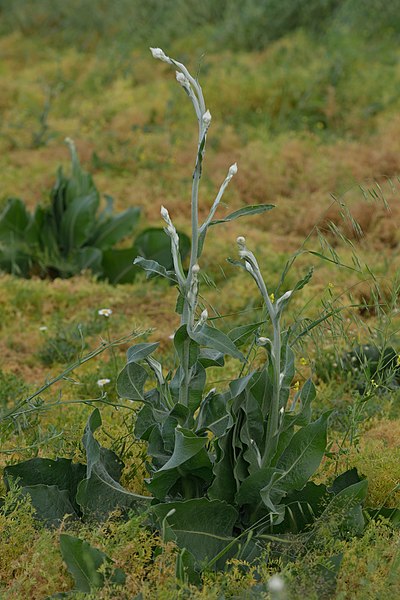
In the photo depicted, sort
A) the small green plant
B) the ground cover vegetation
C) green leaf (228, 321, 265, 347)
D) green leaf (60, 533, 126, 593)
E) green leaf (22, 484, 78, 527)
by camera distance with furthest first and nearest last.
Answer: the small green plant, green leaf (22, 484, 78, 527), green leaf (228, 321, 265, 347), the ground cover vegetation, green leaf (60, 533, 126, 593)

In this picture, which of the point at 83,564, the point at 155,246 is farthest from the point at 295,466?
the point at 155,246

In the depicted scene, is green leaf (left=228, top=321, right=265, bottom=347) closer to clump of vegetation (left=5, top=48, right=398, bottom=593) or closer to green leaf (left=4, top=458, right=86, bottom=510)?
clump of vegetation (left=5, top=48, right=398, bottom=593)

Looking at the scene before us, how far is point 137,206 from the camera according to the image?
6332mm

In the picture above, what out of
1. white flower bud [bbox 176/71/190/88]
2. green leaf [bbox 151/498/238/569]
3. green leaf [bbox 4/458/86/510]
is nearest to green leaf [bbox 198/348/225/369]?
green leaf [bbox 151/498/238/569]

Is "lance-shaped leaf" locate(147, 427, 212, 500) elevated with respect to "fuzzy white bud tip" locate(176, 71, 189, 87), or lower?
lower

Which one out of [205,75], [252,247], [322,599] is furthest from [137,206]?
[322,599]

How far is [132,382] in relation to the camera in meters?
2.65

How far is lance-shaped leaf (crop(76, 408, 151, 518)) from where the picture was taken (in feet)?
8.62

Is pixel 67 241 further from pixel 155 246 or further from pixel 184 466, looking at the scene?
pixel 184 466

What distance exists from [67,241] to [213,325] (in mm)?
2970

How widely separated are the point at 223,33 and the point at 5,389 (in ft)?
19.7

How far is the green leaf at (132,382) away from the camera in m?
2.64

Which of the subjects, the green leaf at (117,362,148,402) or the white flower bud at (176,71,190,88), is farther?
the green leaf at (117,362,148,402)

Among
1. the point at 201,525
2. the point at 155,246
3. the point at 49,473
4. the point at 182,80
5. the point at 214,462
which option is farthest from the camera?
the point at 155,246
